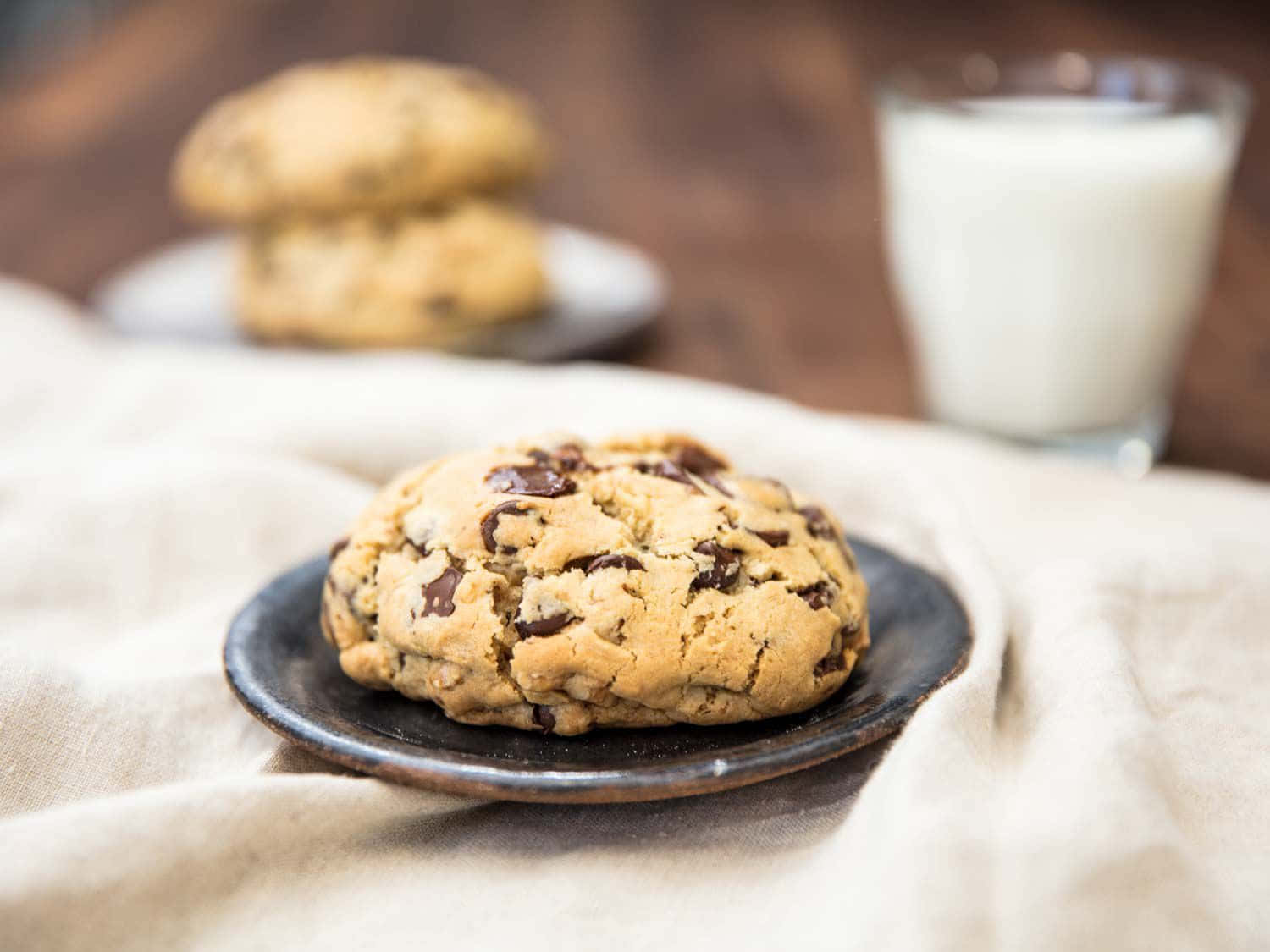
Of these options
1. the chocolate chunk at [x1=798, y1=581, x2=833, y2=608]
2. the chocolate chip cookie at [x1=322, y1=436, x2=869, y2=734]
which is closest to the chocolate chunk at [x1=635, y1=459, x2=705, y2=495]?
the chocolate chip cookie at [x1=322, y1=436, x2=869, y2=734]

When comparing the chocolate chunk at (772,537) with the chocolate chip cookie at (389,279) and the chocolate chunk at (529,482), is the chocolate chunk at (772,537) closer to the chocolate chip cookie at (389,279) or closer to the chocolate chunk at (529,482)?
the chocolate chunk at (529,482)

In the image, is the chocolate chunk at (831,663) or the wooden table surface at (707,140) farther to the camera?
the wooden table surface at (707,140)

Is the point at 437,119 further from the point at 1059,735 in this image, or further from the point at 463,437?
the point at 1059,735

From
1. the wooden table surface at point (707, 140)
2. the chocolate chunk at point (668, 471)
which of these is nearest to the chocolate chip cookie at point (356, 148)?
the wooden table surface at point (707, 140)

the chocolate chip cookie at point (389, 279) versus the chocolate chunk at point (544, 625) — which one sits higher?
the chocolate chunk at point (544, 625)

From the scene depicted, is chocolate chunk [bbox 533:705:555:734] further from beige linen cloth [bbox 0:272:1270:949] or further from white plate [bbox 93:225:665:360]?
white plate [bbox 93:225:665:360]

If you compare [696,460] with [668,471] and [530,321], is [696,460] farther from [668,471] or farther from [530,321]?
[530,321]

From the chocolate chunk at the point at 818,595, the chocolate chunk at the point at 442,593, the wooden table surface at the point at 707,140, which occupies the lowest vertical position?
the wooden table surface at the point at 707,140

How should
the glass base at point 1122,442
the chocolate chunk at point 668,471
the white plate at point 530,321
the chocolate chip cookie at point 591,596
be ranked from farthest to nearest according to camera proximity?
the white plate at point 530,321 < the glass base at point 1122,442 < the chocolate chunk at point 668,471 < the chocolate chip cookie at point 591,596
